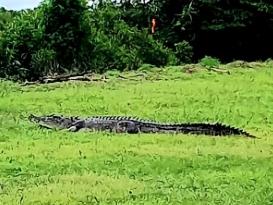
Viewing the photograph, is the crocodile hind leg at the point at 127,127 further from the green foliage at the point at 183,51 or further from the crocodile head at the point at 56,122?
the green foliage at the point at 183,51

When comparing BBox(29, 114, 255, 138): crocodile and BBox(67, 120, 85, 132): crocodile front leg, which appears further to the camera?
BBox(67, 120, 85, 132): crocodile front leg

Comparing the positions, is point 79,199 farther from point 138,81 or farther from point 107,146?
point 138,81

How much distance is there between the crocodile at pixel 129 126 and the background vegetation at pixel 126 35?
727cm

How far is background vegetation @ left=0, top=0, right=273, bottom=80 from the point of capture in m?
17.4

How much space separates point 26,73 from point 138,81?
283 cm

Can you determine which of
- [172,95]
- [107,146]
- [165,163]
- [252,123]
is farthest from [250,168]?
[172,95]

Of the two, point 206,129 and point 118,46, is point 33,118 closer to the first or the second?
point 206,129

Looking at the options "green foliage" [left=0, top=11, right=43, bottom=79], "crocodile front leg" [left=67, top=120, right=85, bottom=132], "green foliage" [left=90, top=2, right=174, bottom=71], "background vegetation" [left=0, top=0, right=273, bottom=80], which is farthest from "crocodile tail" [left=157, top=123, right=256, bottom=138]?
"green foliage" [left=90, top=2, right=174, bottom=71]

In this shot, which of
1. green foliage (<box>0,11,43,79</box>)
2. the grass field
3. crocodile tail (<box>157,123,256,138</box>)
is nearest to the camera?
the grass field

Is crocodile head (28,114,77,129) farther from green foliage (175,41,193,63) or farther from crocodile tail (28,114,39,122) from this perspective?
green foliage (175,41,193,63)

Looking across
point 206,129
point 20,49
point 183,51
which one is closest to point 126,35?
point 183,51

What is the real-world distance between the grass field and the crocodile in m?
0.18

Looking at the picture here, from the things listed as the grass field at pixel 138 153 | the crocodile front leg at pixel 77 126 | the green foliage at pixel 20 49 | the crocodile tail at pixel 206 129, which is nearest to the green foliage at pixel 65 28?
the green foliage at pixel 20 49

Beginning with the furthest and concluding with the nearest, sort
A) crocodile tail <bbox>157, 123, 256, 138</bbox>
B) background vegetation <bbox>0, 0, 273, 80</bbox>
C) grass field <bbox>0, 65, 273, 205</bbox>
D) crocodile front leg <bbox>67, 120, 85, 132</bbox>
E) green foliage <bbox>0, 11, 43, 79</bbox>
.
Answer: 1. background vegetation <bbox>0, 0, 273, 80</bbox>
2. green foliage <bbox>0, 11, 43, 79</bbox>
3. crocodile front leg <bbox>67, 120, 85, 132</bbox>
4. crocodile tail <bbox>157, 123, 256, 138</bbox>
5. grass field <bbox>0, 65, 273, 205</bbox>
